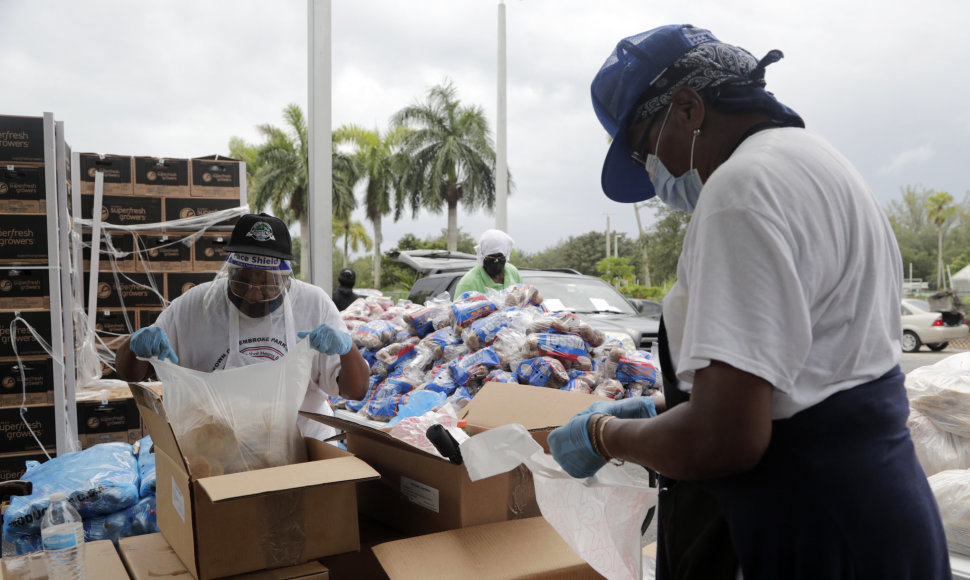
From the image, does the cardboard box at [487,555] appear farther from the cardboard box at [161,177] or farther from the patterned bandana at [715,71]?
the cardboard box at [161,177]

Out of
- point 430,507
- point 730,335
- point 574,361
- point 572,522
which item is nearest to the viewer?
point 730,335

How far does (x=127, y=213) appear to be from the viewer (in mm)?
6375

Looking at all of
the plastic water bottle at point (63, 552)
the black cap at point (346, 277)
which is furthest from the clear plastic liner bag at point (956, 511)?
the black cap at point (346, 277)

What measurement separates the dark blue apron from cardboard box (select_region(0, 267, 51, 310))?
213 inches

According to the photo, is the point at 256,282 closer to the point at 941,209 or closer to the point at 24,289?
the point at 24,289

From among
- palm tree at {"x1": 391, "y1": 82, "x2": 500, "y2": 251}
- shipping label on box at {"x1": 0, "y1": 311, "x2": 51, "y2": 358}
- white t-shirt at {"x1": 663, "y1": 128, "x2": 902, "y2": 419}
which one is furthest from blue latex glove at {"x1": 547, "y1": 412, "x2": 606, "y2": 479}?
palm tree at {"x1": 391, "y1": 82, "x2": 500, "y2": 251}

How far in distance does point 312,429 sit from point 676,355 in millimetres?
1991

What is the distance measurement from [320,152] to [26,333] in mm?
4120

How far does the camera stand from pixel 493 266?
6.85 metres

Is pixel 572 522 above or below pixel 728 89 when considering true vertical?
below

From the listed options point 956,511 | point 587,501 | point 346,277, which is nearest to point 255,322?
point 587,501

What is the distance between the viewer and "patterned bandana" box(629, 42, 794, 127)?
1.30 metres

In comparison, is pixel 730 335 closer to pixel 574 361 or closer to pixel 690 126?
pixel 690 126

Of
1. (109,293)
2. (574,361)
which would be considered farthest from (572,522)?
(109,293)
